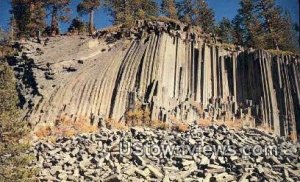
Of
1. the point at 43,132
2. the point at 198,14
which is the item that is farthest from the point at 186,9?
the point at 43,132

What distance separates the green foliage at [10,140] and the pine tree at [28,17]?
21712 millimetres

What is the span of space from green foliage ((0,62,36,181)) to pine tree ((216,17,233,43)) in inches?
1155

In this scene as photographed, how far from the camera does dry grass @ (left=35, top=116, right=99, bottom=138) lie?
2705 cm

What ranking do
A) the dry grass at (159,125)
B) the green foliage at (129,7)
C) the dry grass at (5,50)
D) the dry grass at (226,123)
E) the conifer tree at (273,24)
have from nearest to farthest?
the dry grass at (159,125)
the dry grass at (226,123)
the dry grass at (5,50)
the conifer tree at (273,24)
the green foliage at (129,7)

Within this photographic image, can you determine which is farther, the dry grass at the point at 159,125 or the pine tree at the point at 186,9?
the pine tree at the point at 186,9

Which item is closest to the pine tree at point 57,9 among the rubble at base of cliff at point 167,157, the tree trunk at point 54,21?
the tree trunk at point 54,21

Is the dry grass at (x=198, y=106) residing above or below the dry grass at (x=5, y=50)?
below

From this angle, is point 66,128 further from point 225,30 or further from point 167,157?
point 225,30

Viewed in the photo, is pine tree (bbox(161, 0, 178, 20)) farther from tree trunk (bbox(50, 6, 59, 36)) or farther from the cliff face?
the cliff face

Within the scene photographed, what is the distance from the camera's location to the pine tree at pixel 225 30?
47.9m

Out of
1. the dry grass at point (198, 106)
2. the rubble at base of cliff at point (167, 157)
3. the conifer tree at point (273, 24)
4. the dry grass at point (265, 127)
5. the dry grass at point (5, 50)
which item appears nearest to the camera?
the rubble at base of cliff at point (167, 157)

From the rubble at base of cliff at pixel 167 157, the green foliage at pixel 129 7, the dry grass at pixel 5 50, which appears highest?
the green foliage at pixel 129 7

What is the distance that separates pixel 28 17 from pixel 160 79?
62.0 feet

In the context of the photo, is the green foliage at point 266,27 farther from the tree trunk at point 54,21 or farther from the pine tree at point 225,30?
the tree trunk at point 54,21
